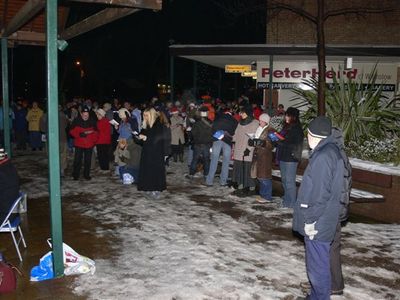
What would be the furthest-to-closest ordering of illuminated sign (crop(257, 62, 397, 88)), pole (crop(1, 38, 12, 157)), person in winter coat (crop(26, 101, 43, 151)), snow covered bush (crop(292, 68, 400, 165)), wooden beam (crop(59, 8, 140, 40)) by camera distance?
illuminated sign (crop(257, 62, 397, 88)) → person in winter coat (crop(26, 101, 43, 151)) → snow covered bush (crop(292, 68, 400, 165)) → pole (crop(1, 38, 12, 157)) → wooden beam (crop(59, 8, 140, 40))

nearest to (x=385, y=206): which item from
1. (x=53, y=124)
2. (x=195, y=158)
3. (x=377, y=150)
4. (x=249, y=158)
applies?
(x=377, y=150)

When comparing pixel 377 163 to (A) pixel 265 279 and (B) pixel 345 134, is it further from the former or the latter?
(A) pixel 265 279

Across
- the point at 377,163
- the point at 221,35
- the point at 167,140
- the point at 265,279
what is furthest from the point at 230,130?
the point at 221,35

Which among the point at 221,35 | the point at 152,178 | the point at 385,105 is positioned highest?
the point at 221,35

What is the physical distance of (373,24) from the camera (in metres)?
21.3

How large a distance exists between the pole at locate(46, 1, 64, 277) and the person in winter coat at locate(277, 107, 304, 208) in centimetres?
445

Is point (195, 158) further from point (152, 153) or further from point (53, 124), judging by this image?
point (53, 124)

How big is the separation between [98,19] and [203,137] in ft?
15.3

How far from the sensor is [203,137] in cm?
1120

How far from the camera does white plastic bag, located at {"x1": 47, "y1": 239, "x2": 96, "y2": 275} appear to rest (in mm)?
5344

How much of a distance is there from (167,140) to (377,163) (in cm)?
409

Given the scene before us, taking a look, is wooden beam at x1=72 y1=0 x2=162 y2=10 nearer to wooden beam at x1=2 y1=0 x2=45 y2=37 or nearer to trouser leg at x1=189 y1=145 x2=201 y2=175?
wooden beam at x1=2 y1=0 x2=45 y2=37

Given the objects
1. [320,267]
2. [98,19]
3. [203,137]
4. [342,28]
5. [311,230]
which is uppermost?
[342,28]

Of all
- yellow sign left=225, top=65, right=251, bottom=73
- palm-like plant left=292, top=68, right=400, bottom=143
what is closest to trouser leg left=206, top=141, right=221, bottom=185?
palm-like plant left=292, top=68, right=400, bottom=143
